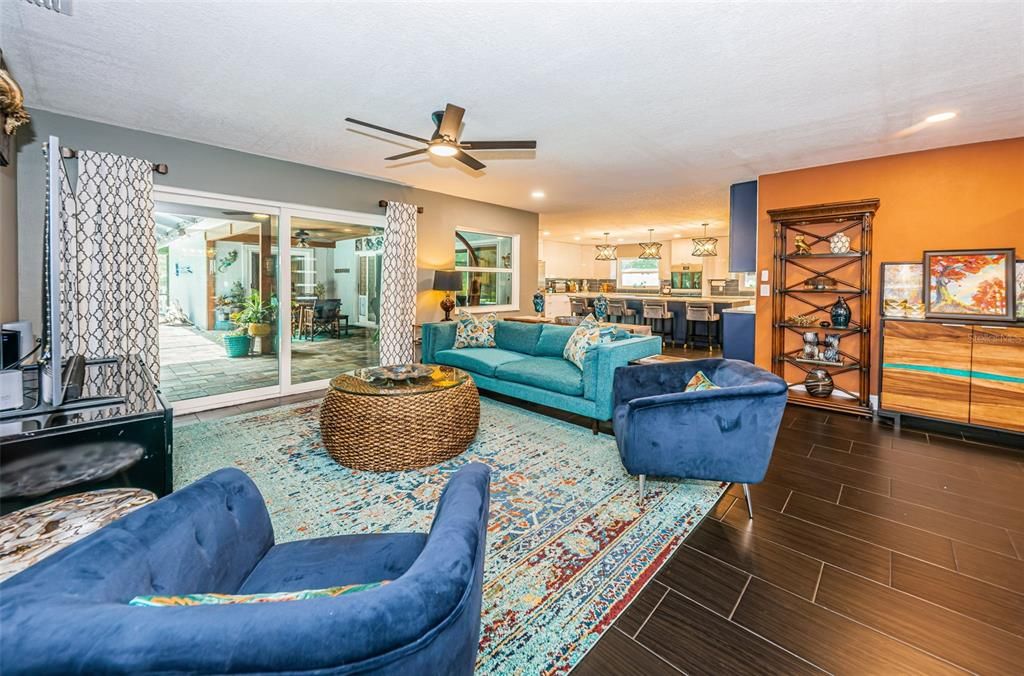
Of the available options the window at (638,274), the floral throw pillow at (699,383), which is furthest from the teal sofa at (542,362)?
the window at (638,274)

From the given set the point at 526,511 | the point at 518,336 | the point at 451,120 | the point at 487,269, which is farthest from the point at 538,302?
the point at 526,511

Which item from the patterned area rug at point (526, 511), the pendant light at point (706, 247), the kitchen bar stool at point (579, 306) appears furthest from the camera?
the kitchen bar stool at point (579, 306)

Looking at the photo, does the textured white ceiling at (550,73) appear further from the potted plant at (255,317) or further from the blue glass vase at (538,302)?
the blue glass vase at (538,302)

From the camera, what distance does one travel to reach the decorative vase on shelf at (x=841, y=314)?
452 cm

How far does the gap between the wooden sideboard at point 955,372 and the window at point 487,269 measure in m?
5.03

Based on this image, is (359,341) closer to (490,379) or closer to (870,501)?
(490,379)

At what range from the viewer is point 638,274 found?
12898 millimetres

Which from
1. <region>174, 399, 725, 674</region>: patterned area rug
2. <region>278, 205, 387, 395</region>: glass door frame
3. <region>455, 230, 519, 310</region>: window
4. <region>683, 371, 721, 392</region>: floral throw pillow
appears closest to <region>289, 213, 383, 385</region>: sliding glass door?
<region>278, 205, 387, 395</region>: glass door frame

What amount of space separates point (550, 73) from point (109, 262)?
12.7 feet

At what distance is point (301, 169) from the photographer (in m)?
5.00

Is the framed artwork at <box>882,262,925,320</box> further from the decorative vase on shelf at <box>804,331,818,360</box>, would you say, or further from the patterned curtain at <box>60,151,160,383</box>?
the patterned curtain at <box>60,151,160,383</box>

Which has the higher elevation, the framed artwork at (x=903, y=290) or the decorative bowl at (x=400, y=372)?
the framed artwork at (x=903, y=290)

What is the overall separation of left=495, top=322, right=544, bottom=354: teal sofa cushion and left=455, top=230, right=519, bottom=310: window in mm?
1833

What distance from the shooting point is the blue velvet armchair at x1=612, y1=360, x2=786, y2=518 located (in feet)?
7.45
